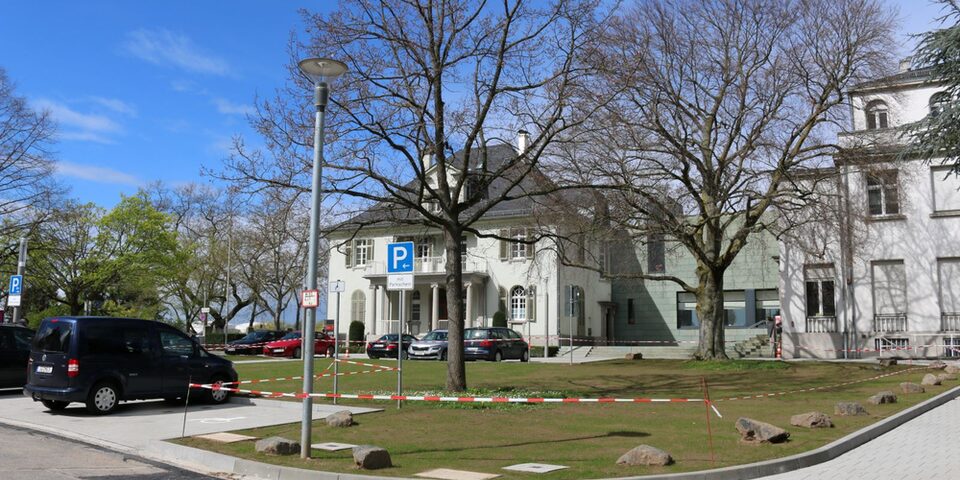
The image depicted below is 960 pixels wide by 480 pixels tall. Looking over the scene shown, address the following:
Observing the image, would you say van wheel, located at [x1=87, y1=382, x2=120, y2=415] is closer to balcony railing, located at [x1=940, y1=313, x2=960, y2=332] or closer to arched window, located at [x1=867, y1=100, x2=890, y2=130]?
arched window, located at [x1=867, y1=100, x2=890, y2=130]

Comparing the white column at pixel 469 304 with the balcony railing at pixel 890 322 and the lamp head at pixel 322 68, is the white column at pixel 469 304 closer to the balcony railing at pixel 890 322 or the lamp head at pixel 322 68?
the balcony railing at pixel 890 322

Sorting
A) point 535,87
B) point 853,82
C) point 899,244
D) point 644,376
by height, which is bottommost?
point 644,376

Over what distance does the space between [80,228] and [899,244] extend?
46746 mm

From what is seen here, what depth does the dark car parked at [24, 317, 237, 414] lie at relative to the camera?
13859mm

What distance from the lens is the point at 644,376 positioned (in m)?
23.0

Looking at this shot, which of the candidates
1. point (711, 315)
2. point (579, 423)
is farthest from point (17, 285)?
point (711, 315)

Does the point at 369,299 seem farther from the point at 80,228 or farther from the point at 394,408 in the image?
the point at 394,408

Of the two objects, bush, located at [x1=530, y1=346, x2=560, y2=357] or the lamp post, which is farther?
bush, located at [x1=530, y1=346, x2=560, y2=357]

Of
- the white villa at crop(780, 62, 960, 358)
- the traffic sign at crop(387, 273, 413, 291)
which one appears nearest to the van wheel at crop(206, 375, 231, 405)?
the traffic sign at crop(387, 273, 413, 291)

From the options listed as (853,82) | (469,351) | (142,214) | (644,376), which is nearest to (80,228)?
(142,214)

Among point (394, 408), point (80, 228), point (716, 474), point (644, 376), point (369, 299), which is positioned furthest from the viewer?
point (369, 299)

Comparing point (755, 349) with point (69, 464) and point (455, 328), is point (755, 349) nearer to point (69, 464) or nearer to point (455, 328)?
point (455, 328)

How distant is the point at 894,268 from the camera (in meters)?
30.8

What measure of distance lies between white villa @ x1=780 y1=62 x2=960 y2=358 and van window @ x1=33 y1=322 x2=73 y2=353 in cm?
2441
